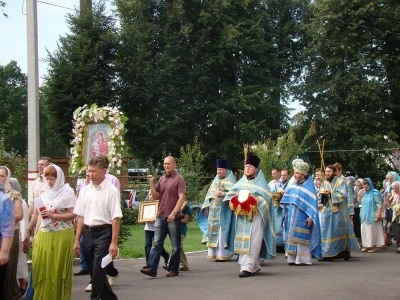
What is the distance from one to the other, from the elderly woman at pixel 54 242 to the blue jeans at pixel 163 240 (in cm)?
348

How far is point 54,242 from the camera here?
8359 millimetres

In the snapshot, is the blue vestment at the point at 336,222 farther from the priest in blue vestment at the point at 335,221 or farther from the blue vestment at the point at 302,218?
the blue vestment at the point at 302,218

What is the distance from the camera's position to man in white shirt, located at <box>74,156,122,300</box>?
8.64 meters

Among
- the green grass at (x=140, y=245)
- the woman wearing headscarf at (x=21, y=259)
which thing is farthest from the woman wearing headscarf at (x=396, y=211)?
the woman wearing headscarf at (x=21, y=259)

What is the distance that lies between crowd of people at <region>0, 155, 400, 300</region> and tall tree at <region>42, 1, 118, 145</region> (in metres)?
17.9

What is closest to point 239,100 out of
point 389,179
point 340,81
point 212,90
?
point 212,90

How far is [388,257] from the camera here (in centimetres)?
1630

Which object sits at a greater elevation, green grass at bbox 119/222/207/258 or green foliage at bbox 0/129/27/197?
green foliage at bbox 0/129/27/197

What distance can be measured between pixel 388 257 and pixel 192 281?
244 inches

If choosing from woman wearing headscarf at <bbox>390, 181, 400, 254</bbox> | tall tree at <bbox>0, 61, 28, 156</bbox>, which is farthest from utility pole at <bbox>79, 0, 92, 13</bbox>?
tall tree at <bbox>0, 61, 28, 156</bbox>

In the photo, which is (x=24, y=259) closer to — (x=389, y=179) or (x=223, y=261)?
(x=223, y=261)

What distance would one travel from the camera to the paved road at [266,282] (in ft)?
33.5

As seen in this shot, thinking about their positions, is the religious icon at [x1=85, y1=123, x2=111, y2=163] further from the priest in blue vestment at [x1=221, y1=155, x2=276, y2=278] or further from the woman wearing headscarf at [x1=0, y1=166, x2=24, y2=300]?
the woman wearing headscarf at [x1=0, y1=166, x2=24, y2=300]

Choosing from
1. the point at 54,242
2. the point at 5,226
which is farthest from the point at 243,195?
the point at 5,226
